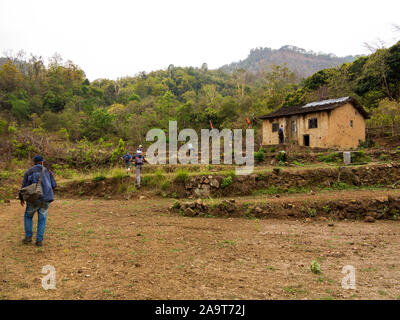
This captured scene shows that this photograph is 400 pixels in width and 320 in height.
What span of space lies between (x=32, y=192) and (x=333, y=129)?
69.1 feet

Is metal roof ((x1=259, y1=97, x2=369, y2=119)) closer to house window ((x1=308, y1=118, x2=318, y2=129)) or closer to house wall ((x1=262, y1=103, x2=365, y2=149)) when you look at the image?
house wall ((x1=262, y1=103, x2=365, y2=149))

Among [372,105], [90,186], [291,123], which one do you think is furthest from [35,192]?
[372,105]

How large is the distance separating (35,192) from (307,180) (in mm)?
10679

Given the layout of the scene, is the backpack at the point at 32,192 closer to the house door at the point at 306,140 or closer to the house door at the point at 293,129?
the house door at the point at 306,140

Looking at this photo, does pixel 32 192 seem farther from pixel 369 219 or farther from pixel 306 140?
pixel 306 140

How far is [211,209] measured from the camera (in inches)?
399

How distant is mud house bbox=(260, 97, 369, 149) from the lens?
21297 mm

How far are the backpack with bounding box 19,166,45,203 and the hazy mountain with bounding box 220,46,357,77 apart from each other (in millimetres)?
164277

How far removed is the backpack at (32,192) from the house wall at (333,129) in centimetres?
2024

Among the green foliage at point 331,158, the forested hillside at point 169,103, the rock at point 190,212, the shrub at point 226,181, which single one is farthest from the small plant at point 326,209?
the forested hillside at point 169,103

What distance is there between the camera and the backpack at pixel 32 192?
5773mm

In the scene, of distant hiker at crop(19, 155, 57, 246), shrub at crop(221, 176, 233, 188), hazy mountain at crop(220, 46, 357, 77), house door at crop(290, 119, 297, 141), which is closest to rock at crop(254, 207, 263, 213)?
shrub at crop(221, 176, 233, 188)
